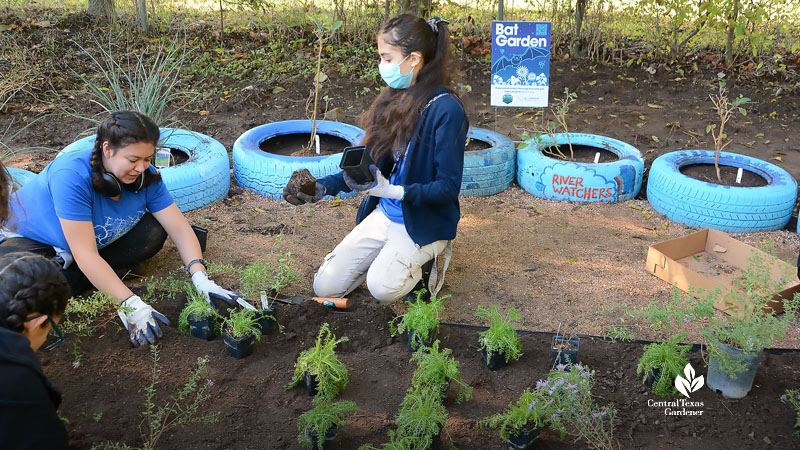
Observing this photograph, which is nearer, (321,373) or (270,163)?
(321,373)

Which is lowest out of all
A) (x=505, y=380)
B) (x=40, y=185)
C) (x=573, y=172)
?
(x=505, y=380)

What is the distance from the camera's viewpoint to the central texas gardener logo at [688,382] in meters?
2.50

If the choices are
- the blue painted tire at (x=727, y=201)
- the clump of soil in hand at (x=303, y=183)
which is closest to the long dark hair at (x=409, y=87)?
the clump of soil in hand at (x=303, y=183)

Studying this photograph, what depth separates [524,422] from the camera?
2209 mm

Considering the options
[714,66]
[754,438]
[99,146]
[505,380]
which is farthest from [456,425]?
[714,66]

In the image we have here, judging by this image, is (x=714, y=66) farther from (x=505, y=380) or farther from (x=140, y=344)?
(x=140, y=344)

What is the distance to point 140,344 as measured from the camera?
107 inches

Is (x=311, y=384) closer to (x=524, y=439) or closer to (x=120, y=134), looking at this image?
(x=524, y=439)

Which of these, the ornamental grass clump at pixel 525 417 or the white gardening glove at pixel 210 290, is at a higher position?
the white gardening glove at pixel 210 290

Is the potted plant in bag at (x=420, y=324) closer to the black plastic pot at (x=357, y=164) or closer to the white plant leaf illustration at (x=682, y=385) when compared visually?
the black plastic pot at (x=357, y=164)

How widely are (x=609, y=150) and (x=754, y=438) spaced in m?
2.99

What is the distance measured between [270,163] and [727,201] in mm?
2902

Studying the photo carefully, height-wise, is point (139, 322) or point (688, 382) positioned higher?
point (139, 322)

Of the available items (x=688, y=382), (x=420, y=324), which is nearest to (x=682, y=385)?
(x=688, y=382)
